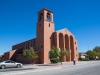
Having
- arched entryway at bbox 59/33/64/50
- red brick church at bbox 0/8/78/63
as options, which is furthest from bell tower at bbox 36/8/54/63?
arched entryway at bbox 59/33/64/50

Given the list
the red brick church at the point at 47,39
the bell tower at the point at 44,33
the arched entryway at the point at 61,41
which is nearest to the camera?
the bell tower at the point at 44,33

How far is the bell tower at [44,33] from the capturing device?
1584 inches

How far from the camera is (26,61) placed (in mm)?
41250

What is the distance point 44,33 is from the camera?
134 feet

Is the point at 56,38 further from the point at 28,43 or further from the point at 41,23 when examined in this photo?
the point at 28,43

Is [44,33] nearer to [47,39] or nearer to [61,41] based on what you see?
[47,39]

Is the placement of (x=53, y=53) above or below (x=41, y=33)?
below

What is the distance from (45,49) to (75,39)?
657 inches

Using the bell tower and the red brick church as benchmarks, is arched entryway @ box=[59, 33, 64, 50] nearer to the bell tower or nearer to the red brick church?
the red brick church

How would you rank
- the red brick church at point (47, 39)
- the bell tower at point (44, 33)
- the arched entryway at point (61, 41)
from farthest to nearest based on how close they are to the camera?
the arched entryway at point (61, 41) < the red brick church at point (47, 39) < the bell tower at point (44, 33)

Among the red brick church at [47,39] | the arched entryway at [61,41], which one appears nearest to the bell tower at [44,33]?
the red brick church at [47,39]

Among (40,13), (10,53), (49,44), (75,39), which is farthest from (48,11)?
(10,53)

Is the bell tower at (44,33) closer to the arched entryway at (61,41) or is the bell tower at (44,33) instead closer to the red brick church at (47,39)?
the red brick church at (47,39)

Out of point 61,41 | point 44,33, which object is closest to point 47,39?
point 44,33
